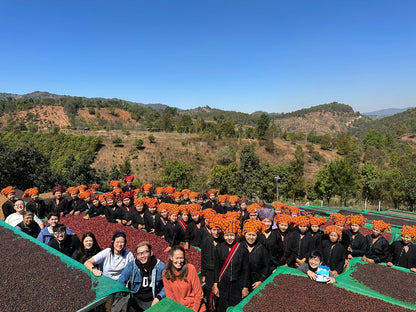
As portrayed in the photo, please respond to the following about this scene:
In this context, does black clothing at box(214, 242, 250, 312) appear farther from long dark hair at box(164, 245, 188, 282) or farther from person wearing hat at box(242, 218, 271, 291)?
long dark hair at box(164, 245, 188, 282)

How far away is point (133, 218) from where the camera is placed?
21.2ft

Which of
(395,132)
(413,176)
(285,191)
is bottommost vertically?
(285,191)

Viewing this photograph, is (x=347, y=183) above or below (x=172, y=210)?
below

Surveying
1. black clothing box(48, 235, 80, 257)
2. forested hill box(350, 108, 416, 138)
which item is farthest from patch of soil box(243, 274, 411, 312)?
forested hill box(350, 108, 416, 138)

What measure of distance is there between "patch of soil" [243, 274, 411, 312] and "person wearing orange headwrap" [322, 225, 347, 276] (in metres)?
1.46

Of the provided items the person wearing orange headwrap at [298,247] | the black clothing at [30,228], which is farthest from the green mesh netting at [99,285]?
the person wearing orange headwrap at [298,247]

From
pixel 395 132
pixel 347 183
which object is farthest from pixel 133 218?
pixel 395 132

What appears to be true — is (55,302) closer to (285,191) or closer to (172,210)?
(172,210)

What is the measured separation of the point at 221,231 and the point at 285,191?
84.7 feet

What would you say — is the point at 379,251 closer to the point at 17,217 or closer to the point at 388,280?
the point at 388,280

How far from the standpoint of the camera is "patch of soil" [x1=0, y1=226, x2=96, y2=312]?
8.28 ft

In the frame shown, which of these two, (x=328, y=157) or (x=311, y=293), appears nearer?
(x=311, y=293)

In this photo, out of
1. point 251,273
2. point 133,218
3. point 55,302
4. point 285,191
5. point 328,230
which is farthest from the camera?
point 285,191

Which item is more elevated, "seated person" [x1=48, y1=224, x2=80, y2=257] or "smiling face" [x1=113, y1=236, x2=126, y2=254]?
"smiling face" [x1=113, y1=236, x2=126, y2=254]
